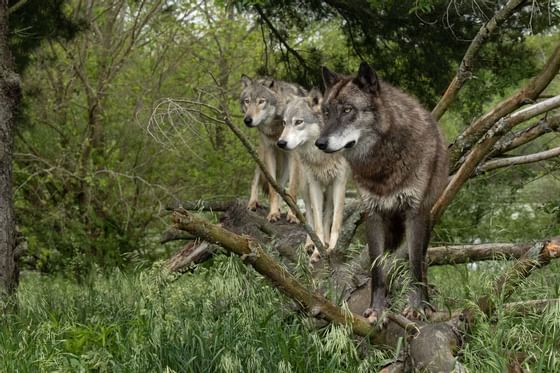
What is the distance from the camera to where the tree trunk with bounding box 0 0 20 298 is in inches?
281

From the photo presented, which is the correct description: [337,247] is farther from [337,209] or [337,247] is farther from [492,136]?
[492,136]

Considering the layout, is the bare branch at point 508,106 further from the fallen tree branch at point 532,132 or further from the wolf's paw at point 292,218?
the wolf's paw at point 292,218

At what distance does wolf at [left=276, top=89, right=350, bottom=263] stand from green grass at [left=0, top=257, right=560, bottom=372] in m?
1.68

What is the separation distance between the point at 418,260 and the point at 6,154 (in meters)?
3.97

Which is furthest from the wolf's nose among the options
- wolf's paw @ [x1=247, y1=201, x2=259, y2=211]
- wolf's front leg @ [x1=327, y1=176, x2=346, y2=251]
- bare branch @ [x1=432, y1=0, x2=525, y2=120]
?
wolf's paw @ [x1=247, y1=201, x2=259, y2=211]

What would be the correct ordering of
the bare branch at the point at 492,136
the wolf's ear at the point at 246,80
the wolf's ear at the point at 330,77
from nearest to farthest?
the bare branch at the point at 492,136 < the wolf's ear at the point at 330,77 < the wolf's ear at the point at 246,80

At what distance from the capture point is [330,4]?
28.9 ft

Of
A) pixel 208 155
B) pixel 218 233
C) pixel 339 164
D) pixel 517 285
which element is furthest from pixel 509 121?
pixel 208 155

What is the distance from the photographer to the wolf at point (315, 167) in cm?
778

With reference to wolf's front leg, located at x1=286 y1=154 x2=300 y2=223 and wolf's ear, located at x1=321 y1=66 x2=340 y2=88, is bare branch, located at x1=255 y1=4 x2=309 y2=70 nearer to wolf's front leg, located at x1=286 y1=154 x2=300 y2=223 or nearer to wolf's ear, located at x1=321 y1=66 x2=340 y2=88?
wolf's front leg, located at x1=286 y1=154 x2=300 y2=223

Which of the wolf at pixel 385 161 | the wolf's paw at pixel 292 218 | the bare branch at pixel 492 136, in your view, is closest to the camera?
the bare branch at pixel 492 136

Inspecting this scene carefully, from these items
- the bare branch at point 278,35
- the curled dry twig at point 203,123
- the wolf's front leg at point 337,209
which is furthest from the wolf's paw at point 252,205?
the curled dry twig at point 203,123

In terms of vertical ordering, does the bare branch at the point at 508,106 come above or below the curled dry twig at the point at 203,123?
below

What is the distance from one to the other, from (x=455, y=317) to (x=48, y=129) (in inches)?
314
